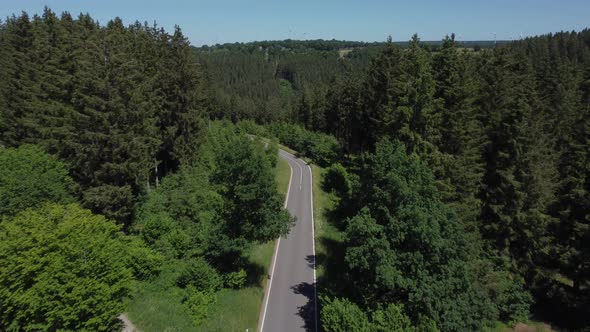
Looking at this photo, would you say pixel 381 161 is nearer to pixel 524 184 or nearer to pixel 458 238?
pixel 458 238

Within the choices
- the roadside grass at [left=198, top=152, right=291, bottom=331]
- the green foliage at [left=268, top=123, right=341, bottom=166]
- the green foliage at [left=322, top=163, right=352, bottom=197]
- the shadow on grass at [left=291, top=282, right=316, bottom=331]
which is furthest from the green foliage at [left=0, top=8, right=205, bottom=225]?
the green foliage at [left=268, top=123, right=341, bottom=166]

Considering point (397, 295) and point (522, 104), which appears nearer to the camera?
point (397, 295)

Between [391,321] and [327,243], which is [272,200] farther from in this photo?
[327,243]

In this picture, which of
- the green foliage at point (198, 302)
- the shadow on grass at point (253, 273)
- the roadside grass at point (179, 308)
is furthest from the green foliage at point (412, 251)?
the green foliage at point (198, 302)

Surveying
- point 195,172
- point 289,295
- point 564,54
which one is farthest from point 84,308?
point 564,54

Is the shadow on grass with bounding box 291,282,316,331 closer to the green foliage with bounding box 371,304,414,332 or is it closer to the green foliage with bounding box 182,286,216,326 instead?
the green foliage with bounding box 371,304,414,332

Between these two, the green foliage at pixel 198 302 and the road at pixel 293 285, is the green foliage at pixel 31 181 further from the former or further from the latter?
the road at pixel 293 285

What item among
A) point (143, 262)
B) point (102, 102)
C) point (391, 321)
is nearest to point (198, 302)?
point (143, 262)
